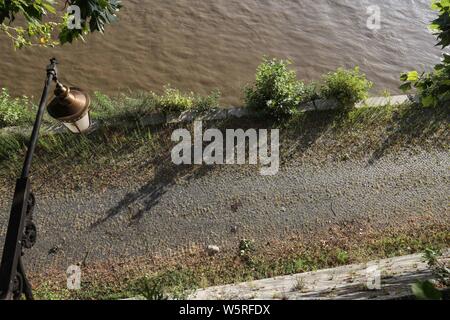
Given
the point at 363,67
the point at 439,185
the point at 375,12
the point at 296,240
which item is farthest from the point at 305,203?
the point at 375,12

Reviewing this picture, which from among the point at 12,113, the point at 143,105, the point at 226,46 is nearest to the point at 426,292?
the point at 143,105

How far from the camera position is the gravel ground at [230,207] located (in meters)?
5.43

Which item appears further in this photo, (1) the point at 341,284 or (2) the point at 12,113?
(2) the point at 12,113

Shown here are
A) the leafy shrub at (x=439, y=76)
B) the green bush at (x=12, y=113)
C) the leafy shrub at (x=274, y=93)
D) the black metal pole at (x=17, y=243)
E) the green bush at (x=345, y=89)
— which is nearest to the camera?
the black metal pole at (x=17, y=243)

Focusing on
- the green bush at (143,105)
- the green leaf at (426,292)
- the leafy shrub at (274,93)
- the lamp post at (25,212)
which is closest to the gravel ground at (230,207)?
the leafy shrub at (274,93)

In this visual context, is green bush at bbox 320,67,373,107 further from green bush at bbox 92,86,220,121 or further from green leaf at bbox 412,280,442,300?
green leaf at bbox 412,280,442,300

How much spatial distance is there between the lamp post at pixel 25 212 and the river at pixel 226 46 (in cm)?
485

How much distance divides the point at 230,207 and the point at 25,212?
3.77 meters

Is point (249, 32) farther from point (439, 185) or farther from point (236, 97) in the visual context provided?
point (439, 185)

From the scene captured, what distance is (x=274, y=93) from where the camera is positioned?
261 inches

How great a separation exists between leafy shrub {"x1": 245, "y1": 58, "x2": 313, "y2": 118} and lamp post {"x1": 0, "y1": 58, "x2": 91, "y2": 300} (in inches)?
161

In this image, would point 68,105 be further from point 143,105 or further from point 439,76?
point 143,105

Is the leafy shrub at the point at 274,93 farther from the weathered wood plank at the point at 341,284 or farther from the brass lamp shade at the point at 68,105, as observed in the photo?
the brass lamp shade at the point at 68,105

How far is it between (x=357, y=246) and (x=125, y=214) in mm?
3320
